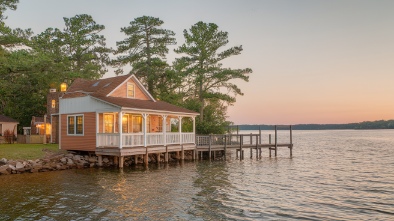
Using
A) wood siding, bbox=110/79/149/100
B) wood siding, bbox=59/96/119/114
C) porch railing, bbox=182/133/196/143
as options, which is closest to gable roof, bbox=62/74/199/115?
wood siding, bbox=110/79/149/100

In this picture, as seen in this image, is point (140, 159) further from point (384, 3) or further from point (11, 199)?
point (384, 3)

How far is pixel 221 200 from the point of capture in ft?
49.6

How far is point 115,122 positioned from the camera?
2802cm

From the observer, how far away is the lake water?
1263cm

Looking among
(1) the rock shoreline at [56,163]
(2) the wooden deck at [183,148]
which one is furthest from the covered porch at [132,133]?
(1) the rock shoreline at [56,163]

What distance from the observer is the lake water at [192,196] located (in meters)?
12.6

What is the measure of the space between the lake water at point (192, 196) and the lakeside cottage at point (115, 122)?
2.43m

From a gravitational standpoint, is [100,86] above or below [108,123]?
above

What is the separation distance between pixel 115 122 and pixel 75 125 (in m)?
3.32

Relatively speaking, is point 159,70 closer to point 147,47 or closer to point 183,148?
point 147,47

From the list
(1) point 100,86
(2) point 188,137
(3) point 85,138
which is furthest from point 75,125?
(2) point 188,137

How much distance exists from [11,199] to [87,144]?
12.0 metres

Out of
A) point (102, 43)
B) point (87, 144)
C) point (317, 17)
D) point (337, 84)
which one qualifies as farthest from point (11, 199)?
point (102, 43)

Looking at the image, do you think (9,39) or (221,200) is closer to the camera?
(221,200)
